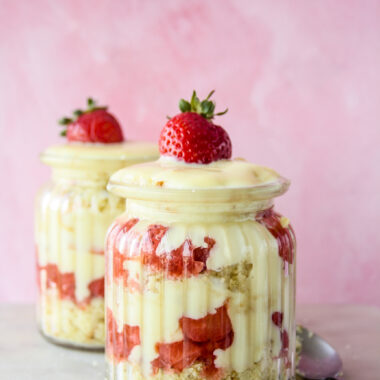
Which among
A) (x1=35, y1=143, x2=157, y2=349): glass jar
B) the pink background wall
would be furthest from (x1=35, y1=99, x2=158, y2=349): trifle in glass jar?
the pink background wall

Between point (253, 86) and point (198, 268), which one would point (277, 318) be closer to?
point (198, 268)

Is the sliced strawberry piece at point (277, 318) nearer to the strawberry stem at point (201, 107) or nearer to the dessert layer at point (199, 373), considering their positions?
the dessert layer at point (199, 373)

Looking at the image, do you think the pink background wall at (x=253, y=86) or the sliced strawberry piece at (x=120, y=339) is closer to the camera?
the sliced strawberry piece at (x=120, y=339)

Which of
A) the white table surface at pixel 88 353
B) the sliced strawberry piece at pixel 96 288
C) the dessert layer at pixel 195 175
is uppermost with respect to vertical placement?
the dessert layer at pixel 195 175

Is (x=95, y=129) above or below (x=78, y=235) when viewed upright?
above

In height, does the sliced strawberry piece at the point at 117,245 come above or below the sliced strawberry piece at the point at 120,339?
above

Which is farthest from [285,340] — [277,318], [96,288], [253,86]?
[253,86]

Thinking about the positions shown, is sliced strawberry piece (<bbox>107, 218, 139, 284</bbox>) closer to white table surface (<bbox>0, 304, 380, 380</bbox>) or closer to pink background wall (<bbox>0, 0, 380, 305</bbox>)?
white table surface (<bbox>0, 304, 380, 380</bbox>)

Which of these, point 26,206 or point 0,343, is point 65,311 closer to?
point 0,343

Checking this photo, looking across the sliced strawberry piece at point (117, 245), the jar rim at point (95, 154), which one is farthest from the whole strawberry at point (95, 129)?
the sliced strawberry piece at point (117, 245)
